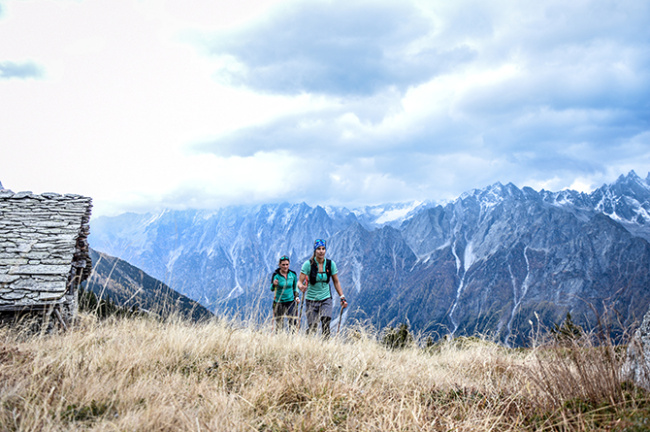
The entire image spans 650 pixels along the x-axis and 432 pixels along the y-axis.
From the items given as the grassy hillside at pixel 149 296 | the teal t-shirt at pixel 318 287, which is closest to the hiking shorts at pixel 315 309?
the teal t-shirt at pixel 318 287

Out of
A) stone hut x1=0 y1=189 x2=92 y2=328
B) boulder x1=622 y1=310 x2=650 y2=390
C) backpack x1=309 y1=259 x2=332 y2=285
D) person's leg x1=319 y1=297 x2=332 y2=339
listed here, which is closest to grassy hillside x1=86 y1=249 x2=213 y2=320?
stone hut x1=0 y1=189 x2=92 y2=328

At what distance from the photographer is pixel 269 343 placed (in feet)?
16.4

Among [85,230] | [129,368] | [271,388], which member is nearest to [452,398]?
[271,388]

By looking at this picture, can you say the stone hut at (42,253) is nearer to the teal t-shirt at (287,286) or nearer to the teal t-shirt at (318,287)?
the teal t-shirt at (287,286)

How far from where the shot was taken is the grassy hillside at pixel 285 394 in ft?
8.58

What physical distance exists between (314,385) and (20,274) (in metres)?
11.5

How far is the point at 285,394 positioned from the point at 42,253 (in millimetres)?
12226

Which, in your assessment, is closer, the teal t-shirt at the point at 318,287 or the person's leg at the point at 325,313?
the person's leg at the point at 325,313

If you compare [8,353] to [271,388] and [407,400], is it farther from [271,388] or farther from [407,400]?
[407,400]

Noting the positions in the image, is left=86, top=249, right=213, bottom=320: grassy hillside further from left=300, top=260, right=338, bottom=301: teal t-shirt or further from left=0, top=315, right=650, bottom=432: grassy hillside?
left=300, top=260, right=338, bottom=301: teal t-shirt

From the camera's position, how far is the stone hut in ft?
33.3

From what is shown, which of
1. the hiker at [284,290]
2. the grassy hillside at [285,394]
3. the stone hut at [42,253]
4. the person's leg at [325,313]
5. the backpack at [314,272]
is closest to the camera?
the grassy hillside at [285,394]

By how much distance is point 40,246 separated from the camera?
1204 cm

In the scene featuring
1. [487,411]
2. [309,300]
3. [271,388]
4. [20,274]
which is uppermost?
[487,411]
